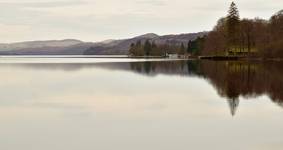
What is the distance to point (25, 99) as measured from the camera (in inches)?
1129

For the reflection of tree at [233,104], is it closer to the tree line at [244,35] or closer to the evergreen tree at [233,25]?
the tree line at [244,35]

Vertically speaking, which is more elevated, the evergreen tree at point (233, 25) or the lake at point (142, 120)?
the evergreen tree at point (233, 25)

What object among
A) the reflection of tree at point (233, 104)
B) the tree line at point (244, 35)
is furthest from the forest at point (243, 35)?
the reflection of tree at point (233, 104)

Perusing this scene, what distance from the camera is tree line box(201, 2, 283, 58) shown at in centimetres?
11538

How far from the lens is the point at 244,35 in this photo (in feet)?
406

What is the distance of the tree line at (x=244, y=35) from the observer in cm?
11538

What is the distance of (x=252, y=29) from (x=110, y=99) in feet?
330

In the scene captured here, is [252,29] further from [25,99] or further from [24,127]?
[24,127]

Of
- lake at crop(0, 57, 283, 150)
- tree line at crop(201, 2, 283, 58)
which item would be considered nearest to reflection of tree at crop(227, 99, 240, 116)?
lake at crop(0, 57, 283, 150)

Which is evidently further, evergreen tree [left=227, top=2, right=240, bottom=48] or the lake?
evergreen tree [left=227, top=2, right=240, bottom=48]

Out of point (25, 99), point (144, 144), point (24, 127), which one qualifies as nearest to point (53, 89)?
point (25, 99)

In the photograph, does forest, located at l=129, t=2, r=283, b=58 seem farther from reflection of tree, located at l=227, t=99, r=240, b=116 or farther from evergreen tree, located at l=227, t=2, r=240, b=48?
reflection of tree, located at l=227, t=99, r=240, b=116

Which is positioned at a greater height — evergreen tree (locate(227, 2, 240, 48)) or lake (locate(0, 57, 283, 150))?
evergreen tree (locate(227, 2, 240, 48))

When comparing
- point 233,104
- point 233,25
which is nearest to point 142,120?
point 233,104
